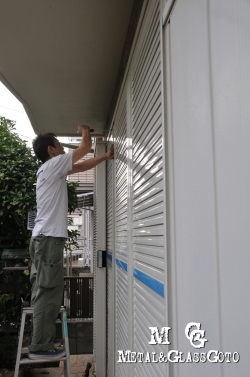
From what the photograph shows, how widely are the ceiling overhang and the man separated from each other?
1.87 ft

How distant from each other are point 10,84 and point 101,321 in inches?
96.5

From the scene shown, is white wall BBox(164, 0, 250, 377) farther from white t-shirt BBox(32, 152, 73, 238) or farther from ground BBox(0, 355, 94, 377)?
ground BBox(0, 355, 94, 377)

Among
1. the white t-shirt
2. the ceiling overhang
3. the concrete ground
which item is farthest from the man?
the concrete ground

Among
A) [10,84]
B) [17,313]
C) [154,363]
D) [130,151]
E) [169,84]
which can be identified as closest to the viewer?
[169,84]

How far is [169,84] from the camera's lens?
1044 mm

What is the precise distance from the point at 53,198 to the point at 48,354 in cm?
109

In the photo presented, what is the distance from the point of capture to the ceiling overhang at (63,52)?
6.31ft

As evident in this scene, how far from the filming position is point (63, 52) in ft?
7.87

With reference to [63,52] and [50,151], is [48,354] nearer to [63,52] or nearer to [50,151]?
[50,151]

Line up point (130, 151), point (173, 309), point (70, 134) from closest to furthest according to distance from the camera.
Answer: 1. point (173, 309)
2. point (130, 151)
3. point (70, 134)

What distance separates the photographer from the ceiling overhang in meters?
1.92

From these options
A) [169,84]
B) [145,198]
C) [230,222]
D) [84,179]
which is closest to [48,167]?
[145,198]

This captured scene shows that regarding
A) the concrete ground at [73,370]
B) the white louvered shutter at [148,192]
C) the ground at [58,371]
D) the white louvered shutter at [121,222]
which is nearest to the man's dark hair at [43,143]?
the white louvered shutter at [121,222]

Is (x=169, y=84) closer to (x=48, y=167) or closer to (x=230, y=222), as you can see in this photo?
(x=230, y=222)
